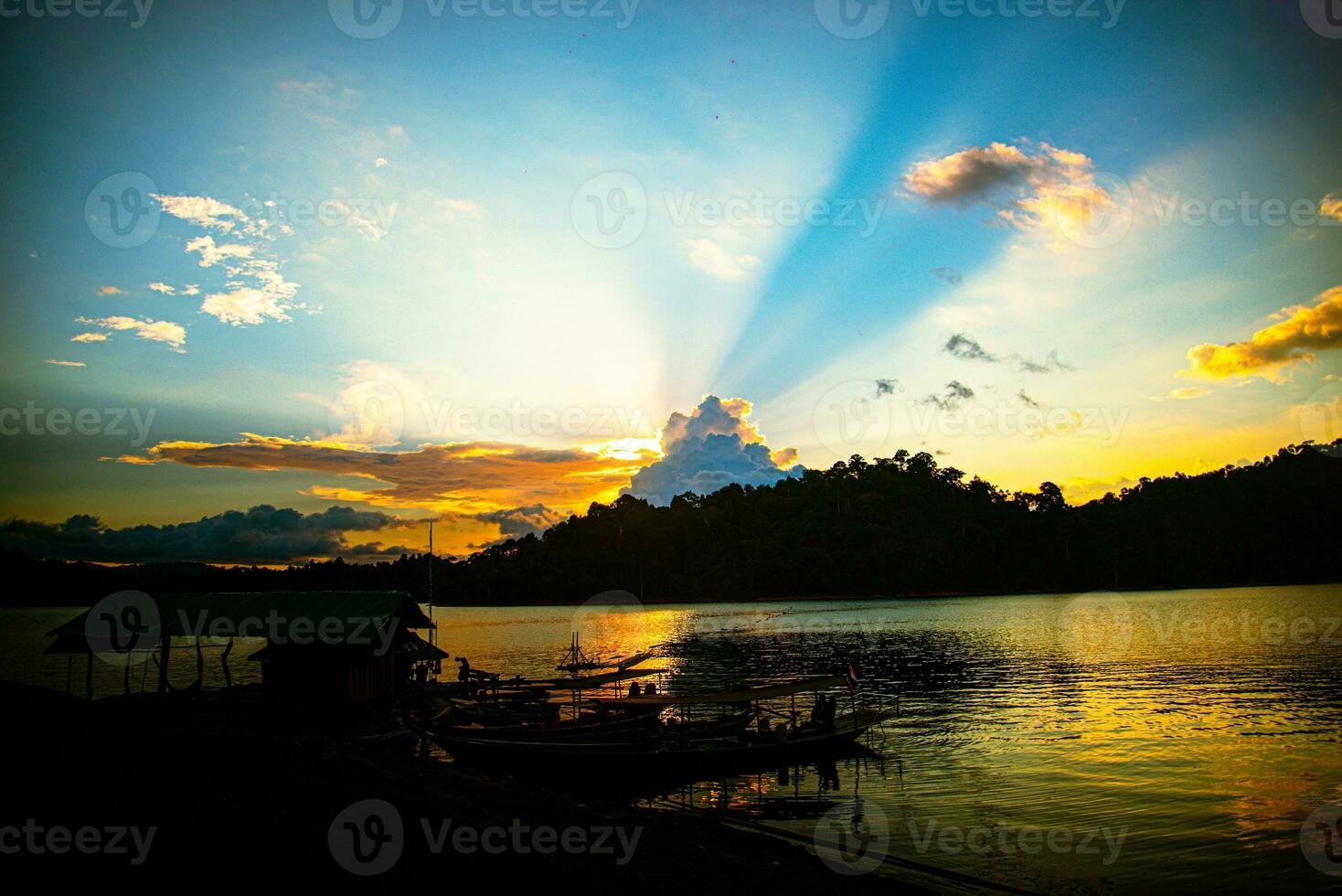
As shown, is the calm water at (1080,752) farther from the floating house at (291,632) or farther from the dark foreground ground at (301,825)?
the floating house at (291,632)

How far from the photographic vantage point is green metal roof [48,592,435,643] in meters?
31.9

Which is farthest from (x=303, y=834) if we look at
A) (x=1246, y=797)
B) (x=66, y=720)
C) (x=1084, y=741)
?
(x=1084, y=741)

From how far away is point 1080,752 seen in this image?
2988 centimetres

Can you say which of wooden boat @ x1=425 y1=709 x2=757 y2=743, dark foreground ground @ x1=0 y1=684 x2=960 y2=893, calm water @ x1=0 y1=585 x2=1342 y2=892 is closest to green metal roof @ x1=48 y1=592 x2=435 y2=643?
wooden boat @ x1=425 y1=709 x2=757 y2=743

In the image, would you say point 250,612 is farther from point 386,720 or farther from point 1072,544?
point 1072,544

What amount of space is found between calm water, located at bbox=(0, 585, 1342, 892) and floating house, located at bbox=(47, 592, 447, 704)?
15493mm

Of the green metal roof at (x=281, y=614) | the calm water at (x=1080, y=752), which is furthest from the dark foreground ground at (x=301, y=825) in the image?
the green metal roof at (x=281, y=614)

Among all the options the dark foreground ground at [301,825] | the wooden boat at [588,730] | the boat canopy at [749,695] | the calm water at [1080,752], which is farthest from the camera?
the wooden boat at [588,730]

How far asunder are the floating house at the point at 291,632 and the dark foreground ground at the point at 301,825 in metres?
8.33

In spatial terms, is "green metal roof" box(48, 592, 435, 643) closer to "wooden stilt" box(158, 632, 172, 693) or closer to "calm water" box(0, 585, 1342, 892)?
"wooden stilt" box(158, 632, 172, 693)

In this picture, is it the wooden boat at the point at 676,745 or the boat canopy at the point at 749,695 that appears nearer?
the wooden boat at the point at 676,745

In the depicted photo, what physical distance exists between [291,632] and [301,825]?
18.6 m

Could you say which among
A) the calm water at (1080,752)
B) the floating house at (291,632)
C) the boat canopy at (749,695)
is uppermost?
the floating house at (291,632)

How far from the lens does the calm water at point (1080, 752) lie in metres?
19.2
